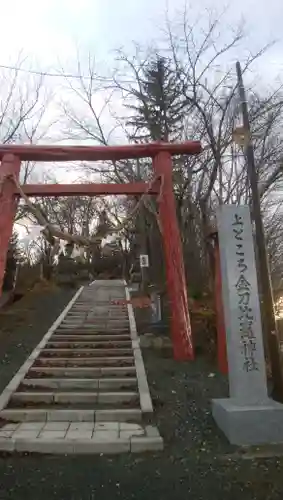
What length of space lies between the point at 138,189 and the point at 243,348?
17.1 ft

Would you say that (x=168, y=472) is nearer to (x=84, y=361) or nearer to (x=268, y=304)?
(x=268, y=304)

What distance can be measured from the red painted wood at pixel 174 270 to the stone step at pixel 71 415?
3299mm

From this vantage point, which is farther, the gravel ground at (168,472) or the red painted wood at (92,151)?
the red painted wood at (92,151)

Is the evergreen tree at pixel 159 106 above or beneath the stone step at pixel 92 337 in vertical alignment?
above

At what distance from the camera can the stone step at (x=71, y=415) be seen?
6.87 metres

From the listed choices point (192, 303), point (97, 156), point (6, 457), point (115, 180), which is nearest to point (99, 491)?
point (6, 457)

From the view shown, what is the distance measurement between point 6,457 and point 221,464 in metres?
2.73

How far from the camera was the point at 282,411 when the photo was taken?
240 inches

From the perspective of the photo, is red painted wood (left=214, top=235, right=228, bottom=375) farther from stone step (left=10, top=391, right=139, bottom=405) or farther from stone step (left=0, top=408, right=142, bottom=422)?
stone step (left=0, top=408, right=142, bottom=422)

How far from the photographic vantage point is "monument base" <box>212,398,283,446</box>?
6.04m

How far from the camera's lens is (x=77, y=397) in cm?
776

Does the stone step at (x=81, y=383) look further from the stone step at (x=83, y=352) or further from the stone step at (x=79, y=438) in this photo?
the stone step at (x=83, y=352)

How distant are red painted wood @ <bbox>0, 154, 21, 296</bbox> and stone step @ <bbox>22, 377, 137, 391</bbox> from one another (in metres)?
2.38

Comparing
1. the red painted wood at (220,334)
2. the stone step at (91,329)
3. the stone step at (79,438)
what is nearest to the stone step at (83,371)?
the red painted wood at (220,334)
